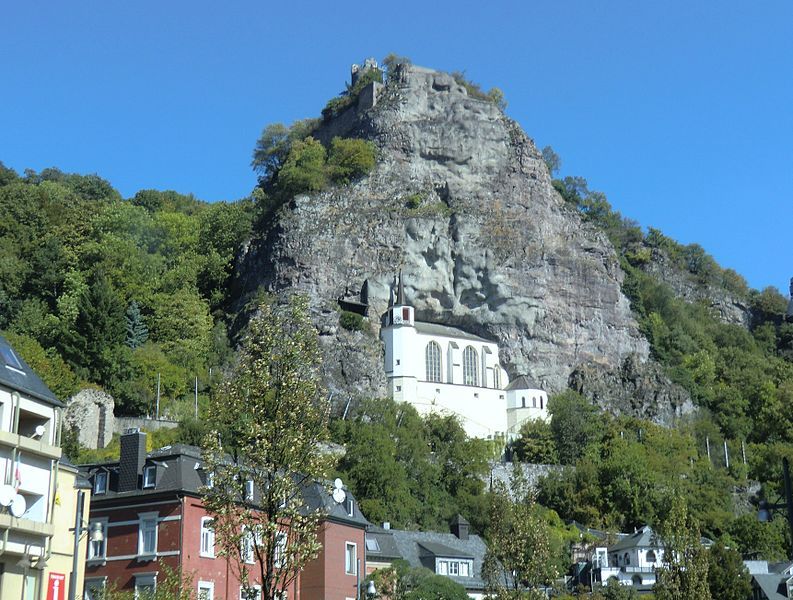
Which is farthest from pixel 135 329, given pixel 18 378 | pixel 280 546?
pixel 280 546

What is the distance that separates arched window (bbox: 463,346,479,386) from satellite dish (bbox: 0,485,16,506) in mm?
76048

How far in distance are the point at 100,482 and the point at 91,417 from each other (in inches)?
1536

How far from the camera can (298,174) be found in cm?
11312

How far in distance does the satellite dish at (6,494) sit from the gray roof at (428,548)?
31.2 metres

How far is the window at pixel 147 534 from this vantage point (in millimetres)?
42812

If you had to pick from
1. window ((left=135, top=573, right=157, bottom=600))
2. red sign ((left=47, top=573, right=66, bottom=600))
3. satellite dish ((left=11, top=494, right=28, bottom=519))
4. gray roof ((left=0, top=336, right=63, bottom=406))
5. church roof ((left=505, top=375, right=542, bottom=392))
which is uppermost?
church roof ((left=505, top=375, right=542, bottom=392))

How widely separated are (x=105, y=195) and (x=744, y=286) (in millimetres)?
83950

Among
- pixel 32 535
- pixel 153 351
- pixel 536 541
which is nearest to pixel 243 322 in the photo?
pixel 153 351

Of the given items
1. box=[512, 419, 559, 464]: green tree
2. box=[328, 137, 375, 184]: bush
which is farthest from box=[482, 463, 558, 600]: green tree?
box=[328, 137, 375, 184]: bush

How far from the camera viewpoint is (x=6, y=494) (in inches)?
1196

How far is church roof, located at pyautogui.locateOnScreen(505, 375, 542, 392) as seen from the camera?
10562cm

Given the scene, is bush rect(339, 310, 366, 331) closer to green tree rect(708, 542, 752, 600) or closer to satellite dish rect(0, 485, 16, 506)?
green tree rect(708, 542, 752, 600)

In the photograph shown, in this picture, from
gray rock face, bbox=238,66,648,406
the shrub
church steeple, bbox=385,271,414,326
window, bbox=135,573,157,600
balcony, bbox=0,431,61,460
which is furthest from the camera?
the shrub

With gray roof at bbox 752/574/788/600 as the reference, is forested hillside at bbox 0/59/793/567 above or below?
above
